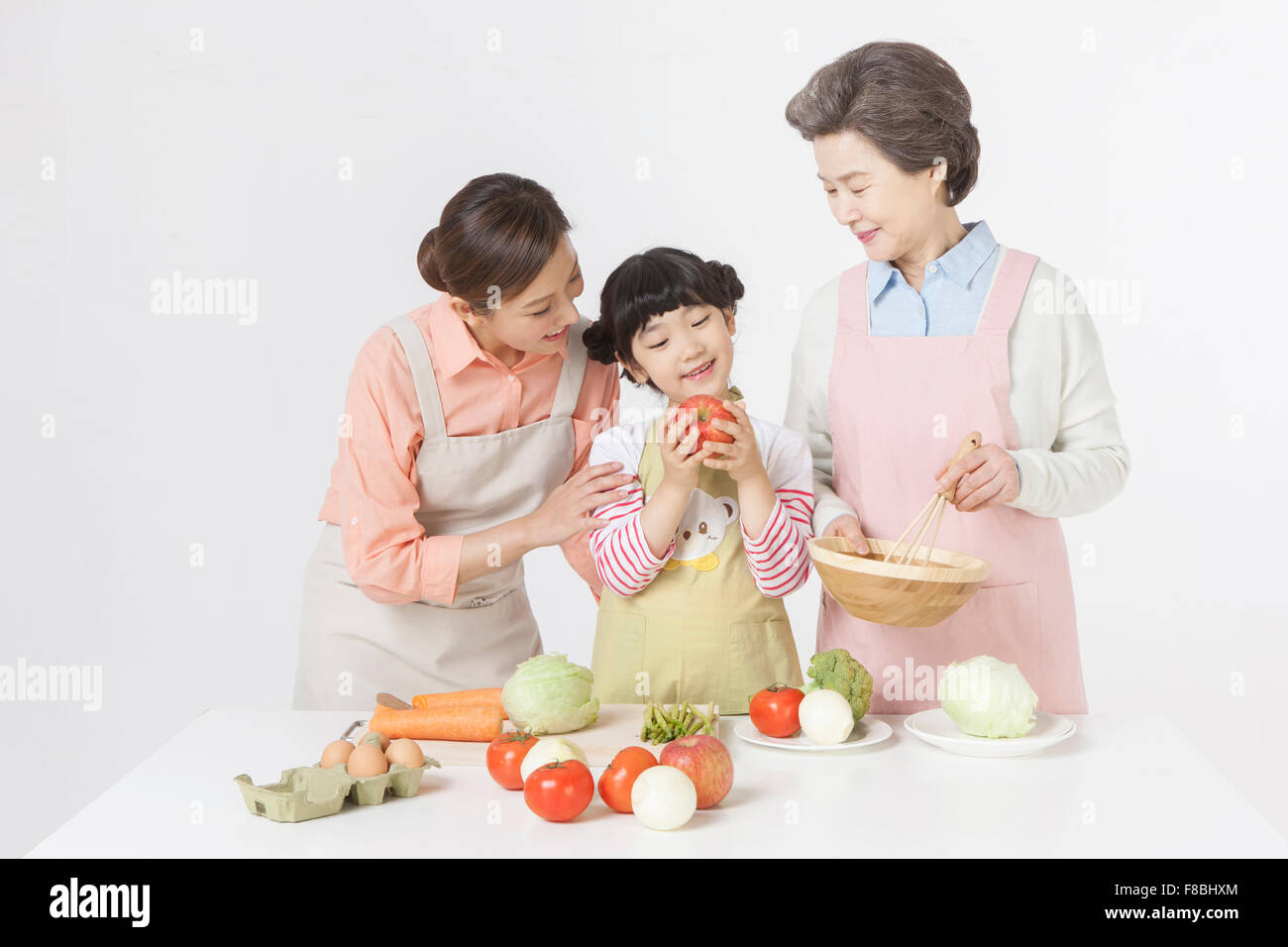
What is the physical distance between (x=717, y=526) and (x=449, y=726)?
71cm

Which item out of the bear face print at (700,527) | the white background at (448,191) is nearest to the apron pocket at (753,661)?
the bear face print at (700,527)

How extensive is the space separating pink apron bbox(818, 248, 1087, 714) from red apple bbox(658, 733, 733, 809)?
0.80m

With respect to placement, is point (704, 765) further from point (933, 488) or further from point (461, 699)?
point (933, 488)

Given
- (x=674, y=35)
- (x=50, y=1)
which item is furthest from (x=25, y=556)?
(x=674, y=35)

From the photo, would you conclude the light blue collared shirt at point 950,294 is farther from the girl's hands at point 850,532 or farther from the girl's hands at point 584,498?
the girl's hands at point 584,498

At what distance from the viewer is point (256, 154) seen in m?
4.45

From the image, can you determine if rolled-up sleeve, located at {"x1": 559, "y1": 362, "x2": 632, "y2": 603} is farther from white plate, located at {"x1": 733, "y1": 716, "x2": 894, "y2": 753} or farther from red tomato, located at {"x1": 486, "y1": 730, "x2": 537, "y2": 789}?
red tomato, located at {"x1": 486, "y1": 730, "x2": 537, "y2": 789}

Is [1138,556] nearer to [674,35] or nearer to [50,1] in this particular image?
[674,35]

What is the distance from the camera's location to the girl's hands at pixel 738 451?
2.44 m

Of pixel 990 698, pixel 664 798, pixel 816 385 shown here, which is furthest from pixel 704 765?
pixel 816 385

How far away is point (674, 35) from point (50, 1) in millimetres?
2155

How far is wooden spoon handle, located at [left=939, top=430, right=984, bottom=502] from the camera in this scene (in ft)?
7.67

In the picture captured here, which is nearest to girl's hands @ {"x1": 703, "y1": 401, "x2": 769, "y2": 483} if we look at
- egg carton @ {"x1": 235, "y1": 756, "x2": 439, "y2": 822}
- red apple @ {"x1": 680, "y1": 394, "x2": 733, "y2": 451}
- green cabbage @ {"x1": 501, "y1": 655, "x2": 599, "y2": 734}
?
red apple @ {"x1": 680, "y1": 394, "x2": 733, "y2": 451}

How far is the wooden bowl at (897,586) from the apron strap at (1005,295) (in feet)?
1.82
